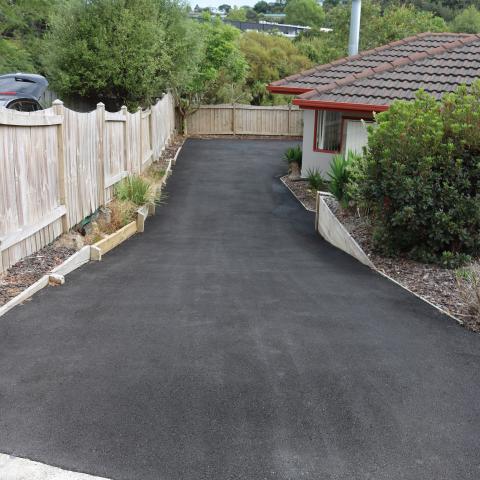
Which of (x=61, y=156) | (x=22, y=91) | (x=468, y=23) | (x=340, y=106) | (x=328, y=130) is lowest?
(x=328, y=130)

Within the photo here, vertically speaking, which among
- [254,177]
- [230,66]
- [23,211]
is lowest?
[254,177]

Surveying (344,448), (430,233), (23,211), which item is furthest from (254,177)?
(344,448)

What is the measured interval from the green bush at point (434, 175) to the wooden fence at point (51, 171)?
4.69 metres

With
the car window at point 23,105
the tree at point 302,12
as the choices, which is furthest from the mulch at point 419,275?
the tree at point 302,12

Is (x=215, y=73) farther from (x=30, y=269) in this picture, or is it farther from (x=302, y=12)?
(x=302, y=12)

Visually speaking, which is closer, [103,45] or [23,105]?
[23,105]

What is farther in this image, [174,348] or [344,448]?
[174,348]

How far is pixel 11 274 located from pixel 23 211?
2.74 ft

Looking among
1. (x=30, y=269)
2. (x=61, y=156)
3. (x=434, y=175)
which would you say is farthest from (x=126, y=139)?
(x=434, y=175)

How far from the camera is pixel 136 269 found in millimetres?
8914

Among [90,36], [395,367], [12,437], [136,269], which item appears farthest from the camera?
[90,36]

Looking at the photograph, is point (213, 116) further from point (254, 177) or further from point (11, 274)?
point (11, 274)

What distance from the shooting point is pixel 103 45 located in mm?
17125

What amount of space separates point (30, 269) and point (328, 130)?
1232 centimetres
